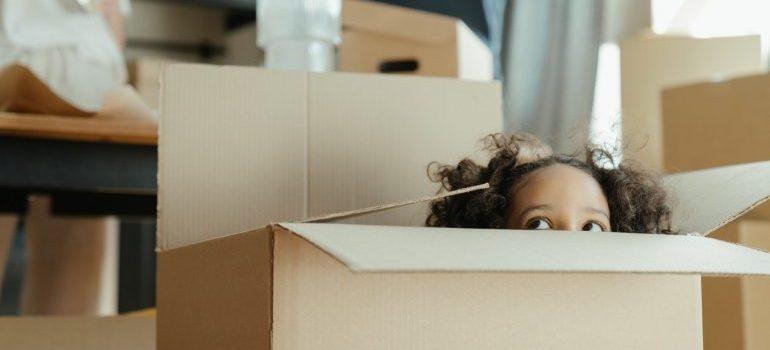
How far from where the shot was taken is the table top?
1.12m

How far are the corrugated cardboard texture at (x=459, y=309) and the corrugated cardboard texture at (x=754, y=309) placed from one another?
42cm

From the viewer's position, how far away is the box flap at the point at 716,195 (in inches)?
33.0

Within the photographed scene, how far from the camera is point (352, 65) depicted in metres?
1.87

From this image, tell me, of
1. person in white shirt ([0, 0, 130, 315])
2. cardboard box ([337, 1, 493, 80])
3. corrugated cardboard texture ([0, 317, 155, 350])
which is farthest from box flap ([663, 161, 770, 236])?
cardboard box ([337, 1, 493, 80])

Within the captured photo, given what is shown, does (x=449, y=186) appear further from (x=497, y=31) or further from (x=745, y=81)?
(x=497, y=31)

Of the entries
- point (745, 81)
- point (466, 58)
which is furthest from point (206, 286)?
point (466, 58)

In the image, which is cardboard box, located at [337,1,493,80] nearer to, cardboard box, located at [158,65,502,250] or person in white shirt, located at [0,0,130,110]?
person in white shirt, located at [0,0,130,110]

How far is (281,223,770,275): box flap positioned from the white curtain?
1.37 meters

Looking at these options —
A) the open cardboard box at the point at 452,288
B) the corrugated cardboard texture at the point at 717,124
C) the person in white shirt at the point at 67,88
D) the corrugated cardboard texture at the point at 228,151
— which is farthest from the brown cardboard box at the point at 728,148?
the person in white shirt at the point at 67,88

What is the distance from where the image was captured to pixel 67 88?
1.56 meters

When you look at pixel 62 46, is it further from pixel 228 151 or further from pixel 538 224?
pixel 538 224

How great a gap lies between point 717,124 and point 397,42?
29.6 inches

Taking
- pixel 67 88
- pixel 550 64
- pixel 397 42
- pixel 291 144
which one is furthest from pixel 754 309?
pixel 550 64

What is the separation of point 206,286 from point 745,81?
816mm
